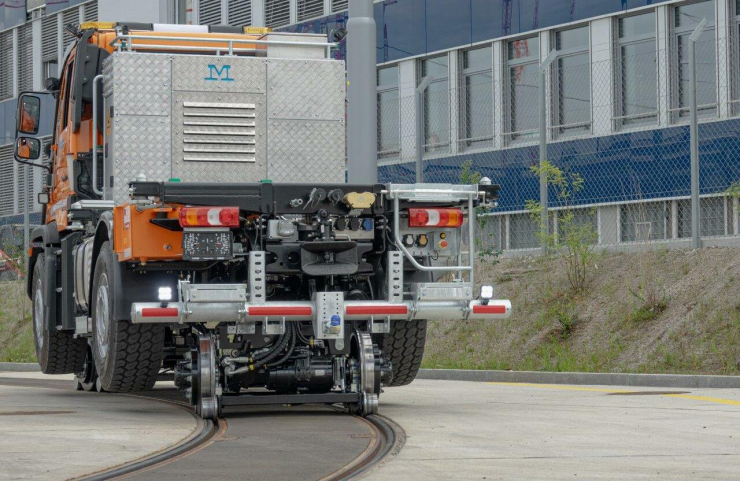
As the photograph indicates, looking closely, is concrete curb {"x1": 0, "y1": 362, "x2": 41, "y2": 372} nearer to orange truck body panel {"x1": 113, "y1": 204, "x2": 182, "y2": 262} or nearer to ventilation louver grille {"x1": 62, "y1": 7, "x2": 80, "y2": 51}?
orange truck body panel {"x1": 113, "y1": 204, "x2": 182, "y2": 262}

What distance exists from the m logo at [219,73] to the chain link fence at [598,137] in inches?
312

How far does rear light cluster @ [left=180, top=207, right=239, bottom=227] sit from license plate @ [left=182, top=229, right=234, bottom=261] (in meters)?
0.06

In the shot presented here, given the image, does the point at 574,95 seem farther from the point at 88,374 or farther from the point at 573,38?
the point at 88,374

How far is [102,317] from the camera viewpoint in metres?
12.4

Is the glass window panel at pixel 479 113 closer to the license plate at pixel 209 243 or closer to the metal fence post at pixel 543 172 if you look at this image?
the metal fence post at pixel 543 172

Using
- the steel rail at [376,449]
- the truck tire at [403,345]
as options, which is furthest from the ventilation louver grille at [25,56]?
the steel rail at [376,449]

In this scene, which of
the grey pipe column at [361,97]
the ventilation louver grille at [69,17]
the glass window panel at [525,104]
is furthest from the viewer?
the ventilation louver grille at [69,17]

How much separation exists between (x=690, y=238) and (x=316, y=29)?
1336 cm

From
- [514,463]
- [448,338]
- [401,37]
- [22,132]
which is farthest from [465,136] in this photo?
[514,463]

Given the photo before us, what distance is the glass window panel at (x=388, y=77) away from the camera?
94.7 ft

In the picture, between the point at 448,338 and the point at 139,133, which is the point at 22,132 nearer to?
the point at 139,133

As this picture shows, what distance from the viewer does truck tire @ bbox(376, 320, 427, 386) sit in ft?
41.5

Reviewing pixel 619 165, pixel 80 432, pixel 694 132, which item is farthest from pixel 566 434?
pixel 619 165

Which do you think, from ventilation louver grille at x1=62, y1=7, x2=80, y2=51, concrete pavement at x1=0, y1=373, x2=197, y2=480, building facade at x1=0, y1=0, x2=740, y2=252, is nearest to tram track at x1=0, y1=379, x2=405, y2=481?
concrete pavement at x1=0, y1=373, x2=197, y2=480
